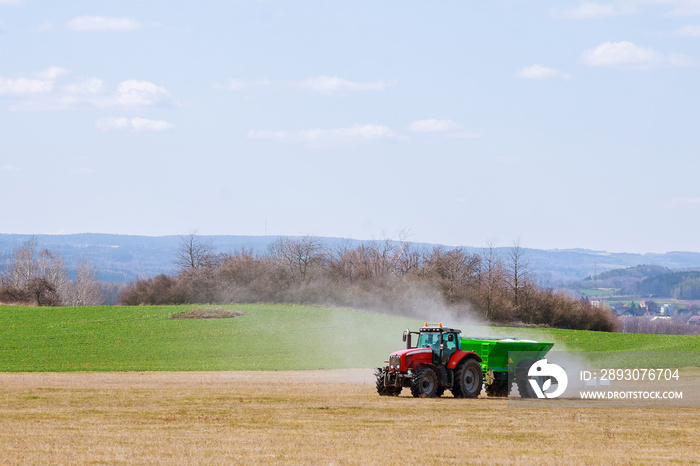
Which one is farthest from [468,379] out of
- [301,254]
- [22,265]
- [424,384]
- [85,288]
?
[22,265]

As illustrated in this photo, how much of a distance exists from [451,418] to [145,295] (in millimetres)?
80825

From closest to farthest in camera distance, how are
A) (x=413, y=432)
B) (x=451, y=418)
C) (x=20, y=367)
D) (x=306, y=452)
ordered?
(x=306, y=452), (x=413, y=432), (x=451, y=418), (x=20, y=367)

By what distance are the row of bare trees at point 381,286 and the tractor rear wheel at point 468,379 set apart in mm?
47739

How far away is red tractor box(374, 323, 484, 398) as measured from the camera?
2769cm

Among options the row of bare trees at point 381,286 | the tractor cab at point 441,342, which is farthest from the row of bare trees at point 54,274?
the tractor cab at point 441,342

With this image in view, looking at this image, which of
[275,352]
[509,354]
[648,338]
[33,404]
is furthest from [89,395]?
[648,338]

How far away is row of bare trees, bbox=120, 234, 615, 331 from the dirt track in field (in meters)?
51.9

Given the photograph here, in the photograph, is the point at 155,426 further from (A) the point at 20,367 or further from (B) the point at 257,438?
(A) the point at 20,367

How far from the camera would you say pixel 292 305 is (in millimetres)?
88438

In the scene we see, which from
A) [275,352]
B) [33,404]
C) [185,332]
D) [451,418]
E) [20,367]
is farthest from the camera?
[185,332]

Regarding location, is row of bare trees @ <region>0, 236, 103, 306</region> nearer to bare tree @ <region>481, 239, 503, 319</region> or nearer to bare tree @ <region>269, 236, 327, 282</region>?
bare tree @ <region>269, 236, 327, 282</region>

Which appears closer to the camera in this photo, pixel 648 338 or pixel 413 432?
pixel 413 432

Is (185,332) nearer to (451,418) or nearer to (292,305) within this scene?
(292,305)

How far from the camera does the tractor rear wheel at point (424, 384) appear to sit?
1077 inches
